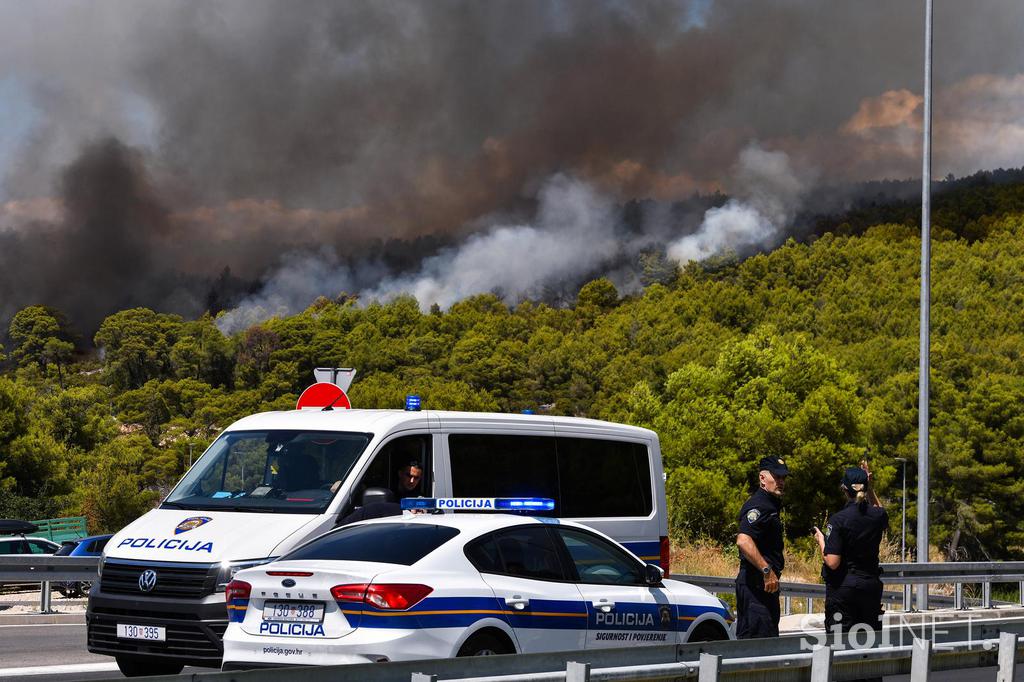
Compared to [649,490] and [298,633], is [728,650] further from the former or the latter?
[649,490]

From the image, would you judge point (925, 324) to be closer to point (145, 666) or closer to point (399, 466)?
point (399, 466)

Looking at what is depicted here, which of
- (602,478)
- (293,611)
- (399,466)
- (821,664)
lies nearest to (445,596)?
(293,611)

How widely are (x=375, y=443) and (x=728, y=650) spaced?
424 centimetres

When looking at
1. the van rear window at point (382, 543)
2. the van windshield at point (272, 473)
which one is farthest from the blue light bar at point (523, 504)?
the van windshield at point (272, 473)

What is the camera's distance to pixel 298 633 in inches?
303

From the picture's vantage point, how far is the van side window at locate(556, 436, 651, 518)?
12.1 metres

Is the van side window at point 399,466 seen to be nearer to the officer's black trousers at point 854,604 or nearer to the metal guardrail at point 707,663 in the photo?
the officer's black trousers at point 854,604

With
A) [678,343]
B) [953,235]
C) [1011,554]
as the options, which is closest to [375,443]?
[1011,554]

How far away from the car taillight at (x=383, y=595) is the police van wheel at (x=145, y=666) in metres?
2.83

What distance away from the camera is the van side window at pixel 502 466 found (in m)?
11.2

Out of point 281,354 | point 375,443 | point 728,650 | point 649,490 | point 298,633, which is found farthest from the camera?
point 281,354

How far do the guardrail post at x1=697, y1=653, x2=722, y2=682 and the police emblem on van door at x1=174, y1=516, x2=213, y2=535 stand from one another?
4603 mm

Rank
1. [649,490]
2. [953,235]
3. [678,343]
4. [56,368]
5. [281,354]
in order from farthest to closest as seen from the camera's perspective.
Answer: [56,368], [281,354], [953,235], [678,343], [649,490]

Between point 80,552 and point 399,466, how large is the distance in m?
20.0
